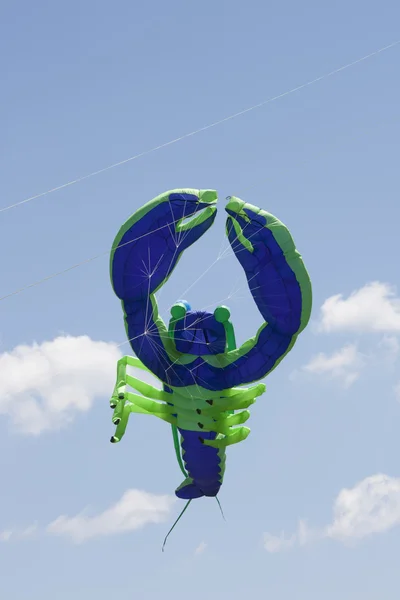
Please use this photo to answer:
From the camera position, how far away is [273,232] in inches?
826

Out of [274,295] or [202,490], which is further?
[202,490]

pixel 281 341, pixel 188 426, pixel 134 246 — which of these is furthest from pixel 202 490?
pixel 134 246

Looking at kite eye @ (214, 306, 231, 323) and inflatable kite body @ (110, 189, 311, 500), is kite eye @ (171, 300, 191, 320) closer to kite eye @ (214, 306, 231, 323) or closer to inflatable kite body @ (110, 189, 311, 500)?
inflatable kite body @ (110, 189, 311, 500)

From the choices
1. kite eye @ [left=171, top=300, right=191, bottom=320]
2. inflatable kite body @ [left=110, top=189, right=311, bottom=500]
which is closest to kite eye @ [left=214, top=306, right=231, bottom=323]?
inflatable kite body @ [left=110, top=189, right=311, bottom=500]

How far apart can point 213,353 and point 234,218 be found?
2.55m

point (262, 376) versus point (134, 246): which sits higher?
point (134, 246)

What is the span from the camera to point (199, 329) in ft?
72.9

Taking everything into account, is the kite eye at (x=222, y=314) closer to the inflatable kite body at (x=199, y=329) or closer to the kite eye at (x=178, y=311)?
the inflatable kite body at (x=199, y=329)

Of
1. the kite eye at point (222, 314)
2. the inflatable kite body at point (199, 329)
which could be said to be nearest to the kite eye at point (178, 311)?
the inflatable kite body at point (199, 329)

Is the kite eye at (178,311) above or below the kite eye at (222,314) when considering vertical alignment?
above

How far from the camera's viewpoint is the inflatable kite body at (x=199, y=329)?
69.3ft

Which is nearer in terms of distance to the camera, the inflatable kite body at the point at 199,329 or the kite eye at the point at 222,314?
the inflatable kite body at the point at 199,329

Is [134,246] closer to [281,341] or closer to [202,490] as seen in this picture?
[281,341]

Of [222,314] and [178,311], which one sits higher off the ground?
[178,311]
